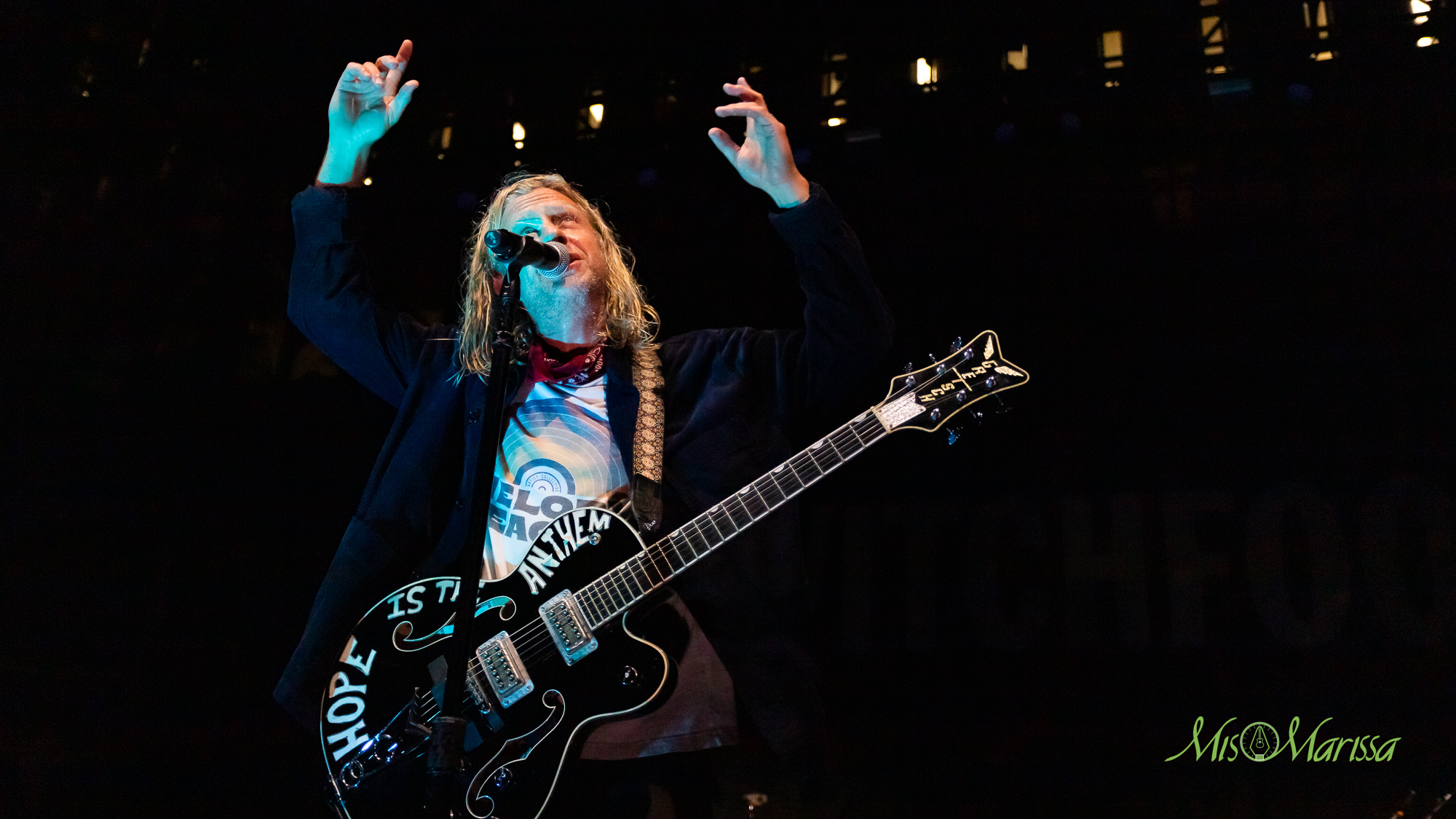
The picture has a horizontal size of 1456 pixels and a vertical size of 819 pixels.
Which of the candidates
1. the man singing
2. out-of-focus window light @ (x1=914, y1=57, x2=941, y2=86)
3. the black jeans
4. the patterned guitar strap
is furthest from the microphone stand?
out-of-focus window light @ (x1=914, y1=57, x2=941, y2=86)

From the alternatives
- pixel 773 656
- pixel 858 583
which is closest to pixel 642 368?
pixel 773 656

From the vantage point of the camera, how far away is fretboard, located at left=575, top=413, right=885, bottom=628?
1.97m

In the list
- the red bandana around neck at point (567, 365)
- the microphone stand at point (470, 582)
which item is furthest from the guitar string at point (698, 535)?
the red bandana around neck at point (567, 365)

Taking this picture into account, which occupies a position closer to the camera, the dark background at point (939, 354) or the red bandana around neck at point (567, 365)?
the red bandana around neck at point (567, 365)

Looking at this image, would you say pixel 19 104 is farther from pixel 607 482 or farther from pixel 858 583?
pixel 858 583

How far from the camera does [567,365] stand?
2.33m

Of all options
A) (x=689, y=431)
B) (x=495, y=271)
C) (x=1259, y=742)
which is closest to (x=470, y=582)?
(x=689, y=431)

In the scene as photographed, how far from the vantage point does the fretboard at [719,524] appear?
1968 mm

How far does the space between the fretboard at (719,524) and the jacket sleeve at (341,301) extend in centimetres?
85

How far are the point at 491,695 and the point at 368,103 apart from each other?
138cm

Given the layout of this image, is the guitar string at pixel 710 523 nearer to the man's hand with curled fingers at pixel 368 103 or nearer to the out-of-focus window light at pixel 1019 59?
the man's hand with curled fingers at pixel 368 103

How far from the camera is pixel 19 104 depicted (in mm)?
2906

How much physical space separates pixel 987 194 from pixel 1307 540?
138cm

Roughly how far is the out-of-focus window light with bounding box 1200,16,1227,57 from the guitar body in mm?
2323
